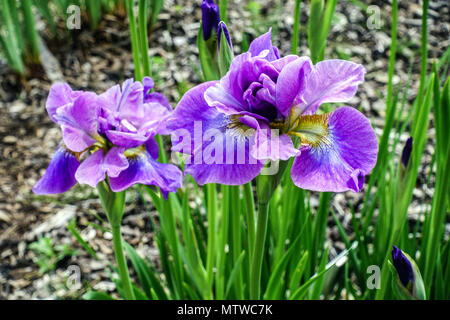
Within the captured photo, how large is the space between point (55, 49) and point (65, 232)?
108 centimetres

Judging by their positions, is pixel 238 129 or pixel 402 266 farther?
pixel 402 266

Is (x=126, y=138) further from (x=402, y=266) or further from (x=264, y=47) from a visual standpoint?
(x=402, y=266)

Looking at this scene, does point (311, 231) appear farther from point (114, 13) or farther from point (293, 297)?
point (114, 13)

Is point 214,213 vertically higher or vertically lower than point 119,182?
lower

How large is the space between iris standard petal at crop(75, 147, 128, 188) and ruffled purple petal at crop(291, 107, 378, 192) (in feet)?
0.98

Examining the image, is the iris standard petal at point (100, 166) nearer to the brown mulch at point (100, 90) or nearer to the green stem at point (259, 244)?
the green stem at point (259, 244)

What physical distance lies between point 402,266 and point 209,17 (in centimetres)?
54

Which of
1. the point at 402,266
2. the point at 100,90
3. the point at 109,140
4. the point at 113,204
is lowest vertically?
the point at 402,266

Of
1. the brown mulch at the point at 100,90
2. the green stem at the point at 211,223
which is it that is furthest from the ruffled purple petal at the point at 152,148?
→ the brown mulch at the point at 100,90

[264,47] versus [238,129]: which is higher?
[264,47]

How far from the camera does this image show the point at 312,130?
2.44 ft

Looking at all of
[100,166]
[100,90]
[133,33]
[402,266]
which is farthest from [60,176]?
[100,90]
